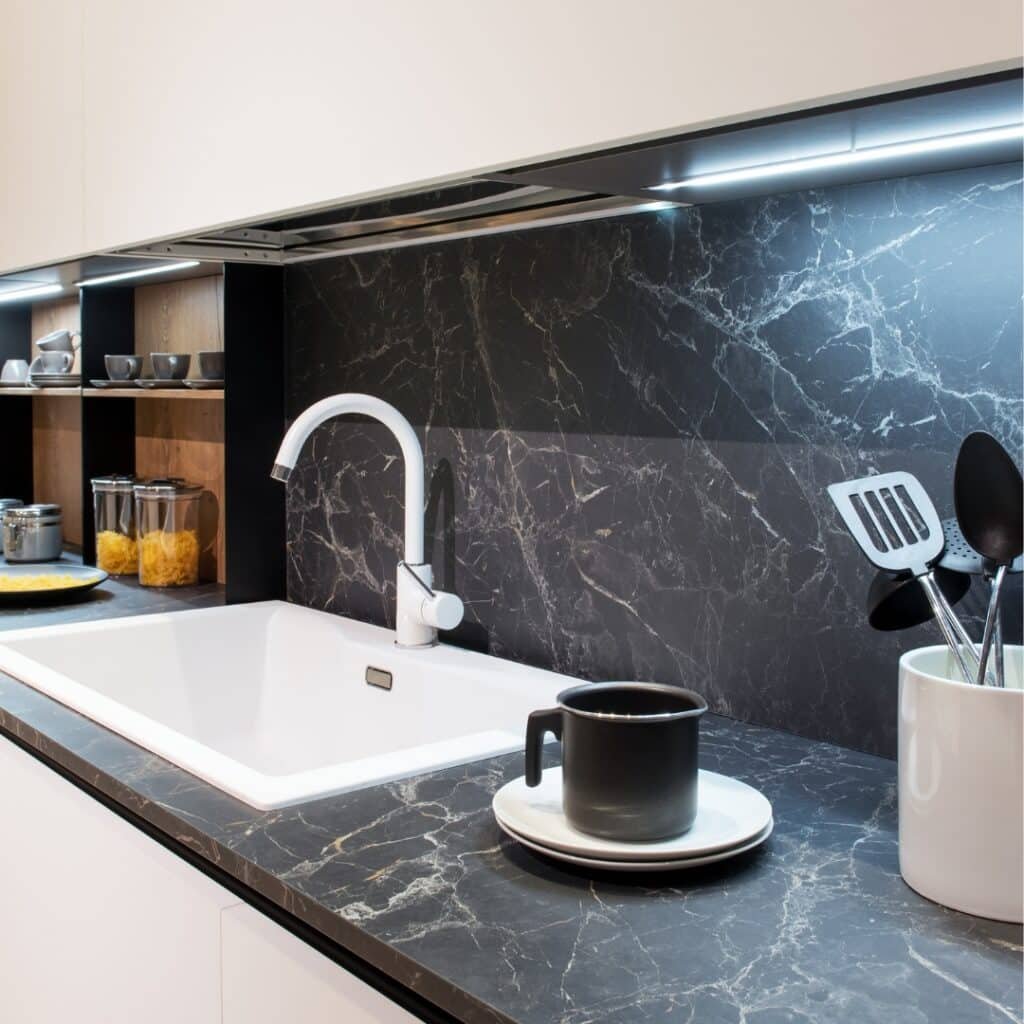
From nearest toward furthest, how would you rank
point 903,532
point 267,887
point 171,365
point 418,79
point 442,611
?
point 267,887 → point 903,532 → point 418,79 → point 442,611 → point 171,365

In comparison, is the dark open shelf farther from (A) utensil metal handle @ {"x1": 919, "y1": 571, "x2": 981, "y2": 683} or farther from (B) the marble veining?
(A) utensil metal handle @ {"x1": 919, "y1": 571, "x2": 981, "y2": 683}

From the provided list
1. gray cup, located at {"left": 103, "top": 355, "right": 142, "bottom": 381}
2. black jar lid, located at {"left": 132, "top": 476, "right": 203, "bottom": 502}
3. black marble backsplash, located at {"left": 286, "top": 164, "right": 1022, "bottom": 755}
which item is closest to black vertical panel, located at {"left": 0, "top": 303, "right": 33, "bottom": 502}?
gray cup, located at {"left": 103, "top": 355, "right": 142, "bottom": 381}

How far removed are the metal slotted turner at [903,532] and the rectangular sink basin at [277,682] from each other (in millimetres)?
585

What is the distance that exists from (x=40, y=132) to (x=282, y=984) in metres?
1.68

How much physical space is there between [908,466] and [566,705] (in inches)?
19.2

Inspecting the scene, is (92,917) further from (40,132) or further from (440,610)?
(40,132)

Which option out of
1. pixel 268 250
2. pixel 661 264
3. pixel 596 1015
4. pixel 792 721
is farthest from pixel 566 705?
pixel 268 250

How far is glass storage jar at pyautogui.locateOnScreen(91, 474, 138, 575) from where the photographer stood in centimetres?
263

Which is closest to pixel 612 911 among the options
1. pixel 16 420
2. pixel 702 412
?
pixel 702 412

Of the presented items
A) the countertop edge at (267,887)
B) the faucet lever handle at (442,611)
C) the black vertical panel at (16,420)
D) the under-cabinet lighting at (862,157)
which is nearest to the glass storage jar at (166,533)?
the faucet lever handle at (442,611)

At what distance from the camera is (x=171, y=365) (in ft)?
7.80

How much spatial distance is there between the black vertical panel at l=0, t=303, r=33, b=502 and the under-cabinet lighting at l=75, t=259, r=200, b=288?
76cm

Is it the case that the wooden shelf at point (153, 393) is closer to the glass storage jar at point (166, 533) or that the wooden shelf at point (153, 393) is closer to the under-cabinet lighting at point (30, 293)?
the glass storage jar at point (166, 533)

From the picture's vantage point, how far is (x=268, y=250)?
2.22 m
